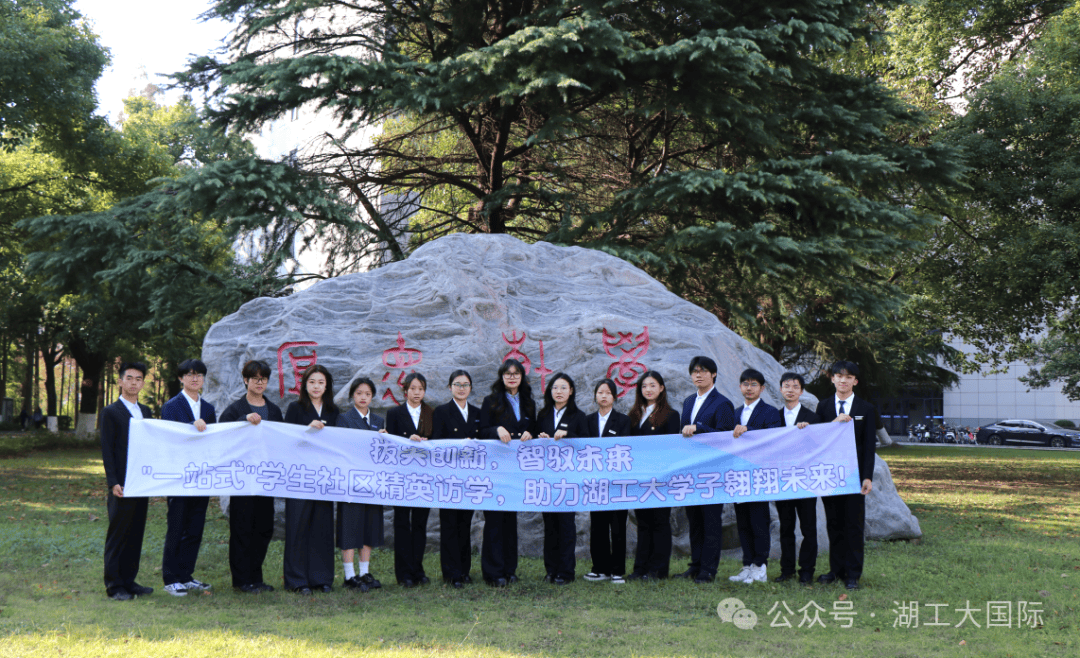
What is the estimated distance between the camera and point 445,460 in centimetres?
616

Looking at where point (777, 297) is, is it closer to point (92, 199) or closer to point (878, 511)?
point (878, 511)

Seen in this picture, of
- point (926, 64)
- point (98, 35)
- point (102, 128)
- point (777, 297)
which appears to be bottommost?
point (777, 297)

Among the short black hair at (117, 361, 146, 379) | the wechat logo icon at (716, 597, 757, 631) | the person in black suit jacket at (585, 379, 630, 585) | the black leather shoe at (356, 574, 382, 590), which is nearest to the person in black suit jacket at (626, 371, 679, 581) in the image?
the person in black suit jacket at (585, 379, 630, 585)

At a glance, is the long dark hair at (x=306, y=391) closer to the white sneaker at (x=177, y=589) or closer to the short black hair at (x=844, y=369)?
the white sneaker at (x=177, y=589)

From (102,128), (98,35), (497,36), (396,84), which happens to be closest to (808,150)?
(497,36)

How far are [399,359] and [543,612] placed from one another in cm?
315

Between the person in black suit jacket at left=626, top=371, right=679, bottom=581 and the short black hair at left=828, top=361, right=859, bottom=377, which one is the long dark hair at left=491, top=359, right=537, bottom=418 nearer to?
the person in black suit jacket at left=626, top=371, right=679, bottom=581

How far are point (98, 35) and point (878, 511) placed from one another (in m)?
20.4

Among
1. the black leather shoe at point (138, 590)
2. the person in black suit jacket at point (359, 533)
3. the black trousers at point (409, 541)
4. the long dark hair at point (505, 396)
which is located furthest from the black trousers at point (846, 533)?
the black leather shoe at point (138, 590)

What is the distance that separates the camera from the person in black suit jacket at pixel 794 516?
20.3 feet

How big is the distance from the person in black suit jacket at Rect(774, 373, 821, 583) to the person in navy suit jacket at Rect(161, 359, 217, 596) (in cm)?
444

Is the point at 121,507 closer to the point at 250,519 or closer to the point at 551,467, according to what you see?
the point at 250,519

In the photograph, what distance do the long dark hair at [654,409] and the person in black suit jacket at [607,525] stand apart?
0.11 metres

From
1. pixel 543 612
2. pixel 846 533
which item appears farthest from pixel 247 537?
A: pixel 846 533
